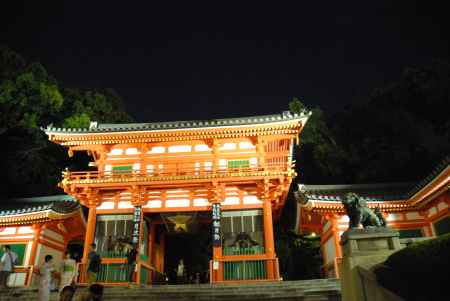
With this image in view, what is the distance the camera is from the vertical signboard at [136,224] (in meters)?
15.5

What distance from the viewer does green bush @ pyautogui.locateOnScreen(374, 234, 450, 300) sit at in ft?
15.3

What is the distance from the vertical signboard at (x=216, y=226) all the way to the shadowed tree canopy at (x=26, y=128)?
17.3 metres

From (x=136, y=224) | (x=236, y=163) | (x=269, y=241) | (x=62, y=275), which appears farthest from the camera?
(x=236, y=163)

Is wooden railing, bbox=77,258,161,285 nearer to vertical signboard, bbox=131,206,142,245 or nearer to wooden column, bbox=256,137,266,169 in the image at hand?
vertical signboard, bbox=131,206,142,245

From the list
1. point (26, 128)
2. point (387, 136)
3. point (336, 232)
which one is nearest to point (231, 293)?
point (336, 232)

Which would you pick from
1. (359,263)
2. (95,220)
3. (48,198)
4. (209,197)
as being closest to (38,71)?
(48,198)

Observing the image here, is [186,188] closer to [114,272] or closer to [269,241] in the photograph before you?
[269,241]

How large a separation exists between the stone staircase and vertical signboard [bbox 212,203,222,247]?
347 cm

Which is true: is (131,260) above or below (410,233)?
below

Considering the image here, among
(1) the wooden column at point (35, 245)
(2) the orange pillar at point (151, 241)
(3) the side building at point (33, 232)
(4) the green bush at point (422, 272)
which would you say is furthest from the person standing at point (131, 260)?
(4) the green bush at point (422, 272)

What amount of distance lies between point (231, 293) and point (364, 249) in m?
5.12

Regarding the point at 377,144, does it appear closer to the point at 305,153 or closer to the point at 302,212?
the point at 305,153

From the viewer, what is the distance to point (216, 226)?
15648 mm

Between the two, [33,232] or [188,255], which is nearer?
[33,232]
